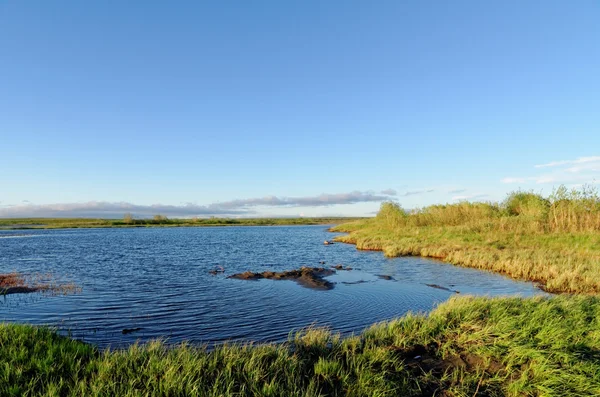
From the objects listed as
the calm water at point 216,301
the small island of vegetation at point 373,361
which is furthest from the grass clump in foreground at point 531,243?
the small island of vegetation at point 373,361

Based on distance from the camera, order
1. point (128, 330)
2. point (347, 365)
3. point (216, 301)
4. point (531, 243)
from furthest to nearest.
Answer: point (531, 243), point (216, 301), point (128, 330), point (347, 365)

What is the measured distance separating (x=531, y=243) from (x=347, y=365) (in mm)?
33915

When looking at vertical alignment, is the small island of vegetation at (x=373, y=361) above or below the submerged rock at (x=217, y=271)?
above

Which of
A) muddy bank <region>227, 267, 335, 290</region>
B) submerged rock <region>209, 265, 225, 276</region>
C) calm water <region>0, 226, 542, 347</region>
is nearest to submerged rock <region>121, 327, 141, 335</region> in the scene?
calm water <region>0, 226, 542, 347</region>

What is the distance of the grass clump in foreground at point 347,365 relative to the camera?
6.92m

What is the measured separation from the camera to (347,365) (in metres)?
8.42

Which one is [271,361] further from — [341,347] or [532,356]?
[532,356]

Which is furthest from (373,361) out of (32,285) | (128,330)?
(32,285)

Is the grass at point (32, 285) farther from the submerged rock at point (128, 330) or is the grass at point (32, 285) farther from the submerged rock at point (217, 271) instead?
the submerged rock at point (128, 330)

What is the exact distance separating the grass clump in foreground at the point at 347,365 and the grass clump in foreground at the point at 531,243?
12939mm

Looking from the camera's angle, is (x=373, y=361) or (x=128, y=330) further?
(x=128, y=330)

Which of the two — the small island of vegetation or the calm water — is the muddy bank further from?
the small island of vegetation

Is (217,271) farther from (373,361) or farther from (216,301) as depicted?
(373,361)

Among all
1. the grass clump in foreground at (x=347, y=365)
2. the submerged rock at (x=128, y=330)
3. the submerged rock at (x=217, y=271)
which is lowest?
the submerged rock at (x=217, y=271)
